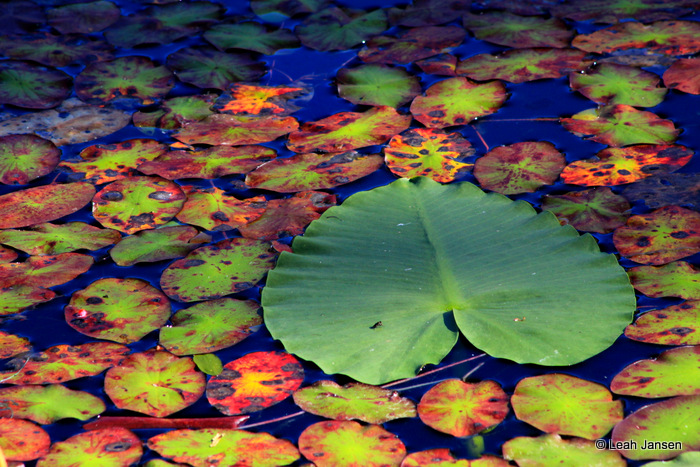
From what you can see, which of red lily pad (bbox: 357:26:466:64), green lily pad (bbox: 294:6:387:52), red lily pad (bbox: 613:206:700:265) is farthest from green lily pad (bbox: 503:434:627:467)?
green lily pad (bbox: 294:6:387:52)

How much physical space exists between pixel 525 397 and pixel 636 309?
0.42 meters

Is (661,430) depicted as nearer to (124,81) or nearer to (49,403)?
(49,403)

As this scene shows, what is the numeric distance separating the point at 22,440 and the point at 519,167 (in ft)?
5.21

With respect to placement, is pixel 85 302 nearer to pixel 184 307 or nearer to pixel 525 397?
pixel 184 307

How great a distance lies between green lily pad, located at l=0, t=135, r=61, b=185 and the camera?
237cm

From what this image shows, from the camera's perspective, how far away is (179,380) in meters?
1.64

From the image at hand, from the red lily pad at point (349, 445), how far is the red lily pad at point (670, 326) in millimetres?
650

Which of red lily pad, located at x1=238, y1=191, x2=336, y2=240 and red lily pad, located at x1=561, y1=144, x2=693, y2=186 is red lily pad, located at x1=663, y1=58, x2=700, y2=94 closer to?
red lily pad, located at x1=561, y1=144, x2=693, y2=186

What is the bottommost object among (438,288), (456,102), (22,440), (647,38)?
(22,440)

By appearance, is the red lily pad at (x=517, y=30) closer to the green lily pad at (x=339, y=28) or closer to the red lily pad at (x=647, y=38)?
the red lily pad at (x=647, y=38)

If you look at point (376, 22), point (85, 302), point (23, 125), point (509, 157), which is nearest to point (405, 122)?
point (509, 157)

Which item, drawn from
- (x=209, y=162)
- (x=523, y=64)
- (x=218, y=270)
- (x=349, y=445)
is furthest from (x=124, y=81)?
(x=349, y=445)

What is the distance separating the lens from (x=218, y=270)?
1.96m

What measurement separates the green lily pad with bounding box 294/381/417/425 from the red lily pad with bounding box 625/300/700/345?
0.58 metres
